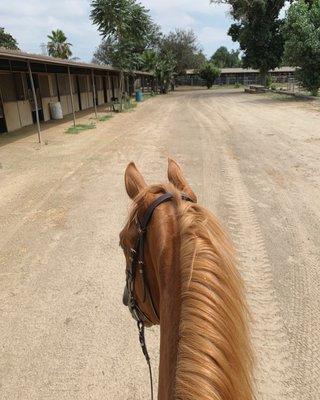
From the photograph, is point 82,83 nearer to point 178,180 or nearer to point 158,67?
point 158,67

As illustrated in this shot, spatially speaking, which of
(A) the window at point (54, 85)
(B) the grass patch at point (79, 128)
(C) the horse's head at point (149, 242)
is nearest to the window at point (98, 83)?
(A) the window at point (54, 85)

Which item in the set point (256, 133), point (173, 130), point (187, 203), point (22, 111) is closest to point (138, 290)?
point (187, 203)

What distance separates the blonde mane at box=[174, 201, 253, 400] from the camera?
0.81 meters

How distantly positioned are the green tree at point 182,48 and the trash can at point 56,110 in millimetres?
41527

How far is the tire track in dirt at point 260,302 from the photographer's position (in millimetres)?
2491

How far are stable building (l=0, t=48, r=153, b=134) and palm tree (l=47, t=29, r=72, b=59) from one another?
2311 cm

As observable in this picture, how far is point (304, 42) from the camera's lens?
20.8 meters

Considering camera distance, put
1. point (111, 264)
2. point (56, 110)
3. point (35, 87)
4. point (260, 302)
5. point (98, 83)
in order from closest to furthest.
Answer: point (260, 302), point (111, 264), point (35, 87), point (56, 110), point (98, 83)

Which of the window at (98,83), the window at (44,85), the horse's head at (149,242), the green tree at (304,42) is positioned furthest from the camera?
the window at (98,83)

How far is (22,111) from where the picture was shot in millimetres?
15180

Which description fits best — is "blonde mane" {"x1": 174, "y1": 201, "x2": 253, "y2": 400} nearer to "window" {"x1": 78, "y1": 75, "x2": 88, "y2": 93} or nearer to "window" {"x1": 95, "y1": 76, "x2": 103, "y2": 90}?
"window" {"x1": 78, "y1": 75, "x2": 88, "y2": 93}

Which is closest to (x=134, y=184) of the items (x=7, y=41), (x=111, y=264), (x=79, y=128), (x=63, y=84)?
(x=111, y=264)

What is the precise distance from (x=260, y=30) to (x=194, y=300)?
3829 centimetres

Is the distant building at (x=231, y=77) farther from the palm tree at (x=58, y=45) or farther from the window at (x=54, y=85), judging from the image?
the window at (x=54, y=85)
